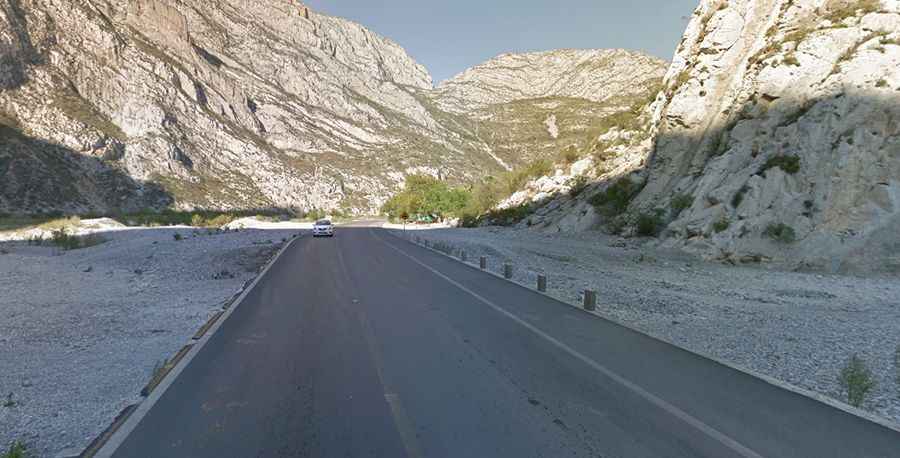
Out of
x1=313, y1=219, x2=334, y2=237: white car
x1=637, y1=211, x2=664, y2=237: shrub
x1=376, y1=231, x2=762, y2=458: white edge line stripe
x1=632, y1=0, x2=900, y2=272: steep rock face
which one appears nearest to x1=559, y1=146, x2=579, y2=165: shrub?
x1=632, y1=0, x2=900, y2=272: steep rock face

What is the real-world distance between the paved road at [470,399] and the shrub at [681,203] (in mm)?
17729

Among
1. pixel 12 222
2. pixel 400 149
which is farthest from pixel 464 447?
pixel 400 149

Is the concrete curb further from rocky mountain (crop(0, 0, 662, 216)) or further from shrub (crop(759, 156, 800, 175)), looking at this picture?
rocky mountain (crop(0, 0, 662, 216))

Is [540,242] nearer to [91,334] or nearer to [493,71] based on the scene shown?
[91,334]

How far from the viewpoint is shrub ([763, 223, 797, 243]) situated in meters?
17.7

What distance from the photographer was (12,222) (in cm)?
4597

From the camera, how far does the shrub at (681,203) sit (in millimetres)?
23766

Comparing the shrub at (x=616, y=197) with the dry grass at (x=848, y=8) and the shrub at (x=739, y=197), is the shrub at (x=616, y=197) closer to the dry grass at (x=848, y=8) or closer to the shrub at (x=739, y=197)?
the shrub at (x=739, y=197)

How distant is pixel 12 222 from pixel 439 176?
259 feet

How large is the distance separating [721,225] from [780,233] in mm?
2478

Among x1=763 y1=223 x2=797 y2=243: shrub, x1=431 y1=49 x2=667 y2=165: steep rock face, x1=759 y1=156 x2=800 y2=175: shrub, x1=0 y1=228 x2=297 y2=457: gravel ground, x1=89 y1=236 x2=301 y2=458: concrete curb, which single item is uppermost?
x1=431 y1=49 x2=667 y2=165: steep rock face

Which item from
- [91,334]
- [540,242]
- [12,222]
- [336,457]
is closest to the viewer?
[336,457]

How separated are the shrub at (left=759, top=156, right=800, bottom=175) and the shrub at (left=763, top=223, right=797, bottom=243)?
9.19 ft

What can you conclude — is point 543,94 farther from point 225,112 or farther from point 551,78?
point 225,112
